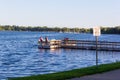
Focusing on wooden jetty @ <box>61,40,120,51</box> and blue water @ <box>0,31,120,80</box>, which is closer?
blue water @ <box>0,31,120,80</box>

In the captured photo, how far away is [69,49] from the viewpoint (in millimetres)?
68625

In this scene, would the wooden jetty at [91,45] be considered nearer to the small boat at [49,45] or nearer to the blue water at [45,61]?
the small boat at [49,45]

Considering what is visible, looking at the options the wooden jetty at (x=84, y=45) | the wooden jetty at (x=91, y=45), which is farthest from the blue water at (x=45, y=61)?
the wooden jetty at (x=84, y=45)

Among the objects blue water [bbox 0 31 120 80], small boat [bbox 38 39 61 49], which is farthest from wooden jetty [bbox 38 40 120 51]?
blue water [bbox 0 31 120 80]

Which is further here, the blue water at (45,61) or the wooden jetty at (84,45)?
the wooden jetty at (84,45)

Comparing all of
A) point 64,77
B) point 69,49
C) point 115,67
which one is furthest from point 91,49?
point 64,77

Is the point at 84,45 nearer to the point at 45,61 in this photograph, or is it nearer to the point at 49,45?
the point at 49,45

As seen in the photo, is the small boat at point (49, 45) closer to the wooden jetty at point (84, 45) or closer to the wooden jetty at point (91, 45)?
the wooden jetty at point (84, 45)

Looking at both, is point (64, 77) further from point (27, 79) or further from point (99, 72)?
point (99, 72)

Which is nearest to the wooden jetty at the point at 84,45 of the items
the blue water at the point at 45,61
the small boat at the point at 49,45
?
the small boat at the point at 49,45

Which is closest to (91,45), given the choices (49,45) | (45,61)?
(49,45)

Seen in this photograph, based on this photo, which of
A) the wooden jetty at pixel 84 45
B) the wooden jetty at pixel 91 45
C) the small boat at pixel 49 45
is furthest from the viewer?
the small boat at pixel 49 45

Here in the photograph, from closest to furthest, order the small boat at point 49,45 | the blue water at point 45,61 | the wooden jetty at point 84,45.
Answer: the blue water at point 45,61 < the wooden jetty at point 84,45 < the small boat at point 49,45

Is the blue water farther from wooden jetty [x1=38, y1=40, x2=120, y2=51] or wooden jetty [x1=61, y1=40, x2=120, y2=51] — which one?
wooden jetty [x1=38, y1=40, x2=120, y2=51]
